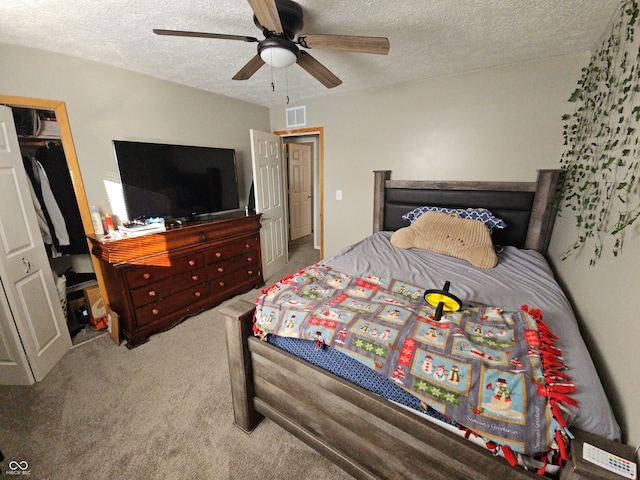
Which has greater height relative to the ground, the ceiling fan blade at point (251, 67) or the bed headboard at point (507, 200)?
the ceiling fan blade at point (251, 67)

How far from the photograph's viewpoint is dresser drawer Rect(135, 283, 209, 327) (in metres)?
2.26

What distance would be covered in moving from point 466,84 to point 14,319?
4148 millimetres

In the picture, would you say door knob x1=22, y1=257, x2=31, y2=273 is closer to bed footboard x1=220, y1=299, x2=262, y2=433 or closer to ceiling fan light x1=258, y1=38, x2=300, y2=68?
bed footboard x1=220, y1=299, x2=262, y2=433

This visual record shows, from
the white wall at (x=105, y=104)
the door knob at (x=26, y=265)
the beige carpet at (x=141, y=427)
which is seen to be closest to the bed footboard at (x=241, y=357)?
the beige carpet at (x=141, y=427)

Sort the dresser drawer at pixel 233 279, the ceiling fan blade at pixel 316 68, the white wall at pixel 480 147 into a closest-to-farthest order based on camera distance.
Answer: the white wall at pixel 480 147 < the ceiling fan blade at pixel 316 68 < the dresser drawer at pixel 233 279

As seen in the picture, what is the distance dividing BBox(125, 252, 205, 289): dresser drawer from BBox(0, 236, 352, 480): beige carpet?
606 millimetres

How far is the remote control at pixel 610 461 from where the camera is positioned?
634mm

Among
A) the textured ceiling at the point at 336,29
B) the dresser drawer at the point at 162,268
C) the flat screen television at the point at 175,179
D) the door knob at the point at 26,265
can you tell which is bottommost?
the dresser drawer at the point at 162,268

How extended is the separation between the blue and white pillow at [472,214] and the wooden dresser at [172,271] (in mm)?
1834

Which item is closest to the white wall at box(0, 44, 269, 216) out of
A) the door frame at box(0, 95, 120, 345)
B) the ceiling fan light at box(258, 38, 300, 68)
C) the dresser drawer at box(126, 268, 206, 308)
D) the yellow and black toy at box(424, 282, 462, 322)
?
the door frame at box(0, 95, 120, 345)

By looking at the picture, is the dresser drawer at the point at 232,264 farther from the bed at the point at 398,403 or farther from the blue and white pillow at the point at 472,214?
the blue and white pillow at the point at 472,214

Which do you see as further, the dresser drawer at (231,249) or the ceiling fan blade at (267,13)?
the dresser drawer at (231,249)

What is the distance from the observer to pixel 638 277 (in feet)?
3.13

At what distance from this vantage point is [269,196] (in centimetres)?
345
